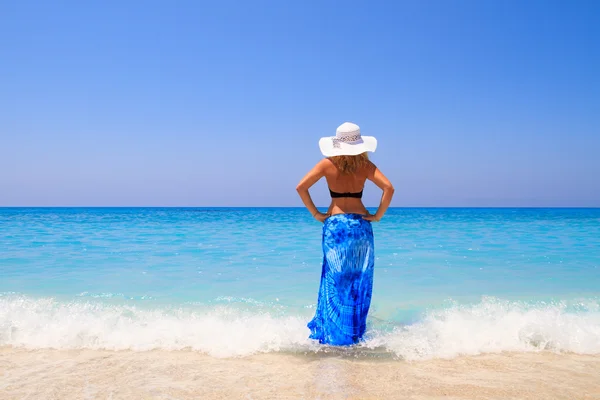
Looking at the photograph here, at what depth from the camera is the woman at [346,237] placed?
3717 millimetres

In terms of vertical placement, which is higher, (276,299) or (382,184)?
(382,184)

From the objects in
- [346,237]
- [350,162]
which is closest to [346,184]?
[350,162]

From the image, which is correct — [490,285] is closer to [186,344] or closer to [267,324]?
[267,324]

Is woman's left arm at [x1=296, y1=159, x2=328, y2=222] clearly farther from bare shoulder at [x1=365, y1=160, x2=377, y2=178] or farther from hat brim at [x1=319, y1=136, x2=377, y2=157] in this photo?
bare shoulder at [x1=365, y1=160, x2=377, y2=178]

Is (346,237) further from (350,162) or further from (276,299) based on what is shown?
(276,299)

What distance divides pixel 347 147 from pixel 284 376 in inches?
75.5

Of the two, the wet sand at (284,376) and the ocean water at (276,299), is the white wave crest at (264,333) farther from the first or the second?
the wet sand at (284,376)

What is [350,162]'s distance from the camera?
3.70 metres

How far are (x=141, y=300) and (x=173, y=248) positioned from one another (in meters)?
5.56

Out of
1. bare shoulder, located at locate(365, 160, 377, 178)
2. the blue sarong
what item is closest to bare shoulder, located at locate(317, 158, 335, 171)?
bare shoulder, located at locate(365, 160, 377, 178)

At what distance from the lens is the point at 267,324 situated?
4.47 meters

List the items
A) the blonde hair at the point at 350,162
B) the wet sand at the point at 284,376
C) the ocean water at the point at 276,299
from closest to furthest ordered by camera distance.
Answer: the wet sand at the point at 284,376
the blonde hair at the point at 350,162
the ocean water at the point at 276,299

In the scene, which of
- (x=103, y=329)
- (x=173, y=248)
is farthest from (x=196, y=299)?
(x=173, y=248)

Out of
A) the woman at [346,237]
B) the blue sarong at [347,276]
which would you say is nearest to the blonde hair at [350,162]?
the woman at [346,237]
